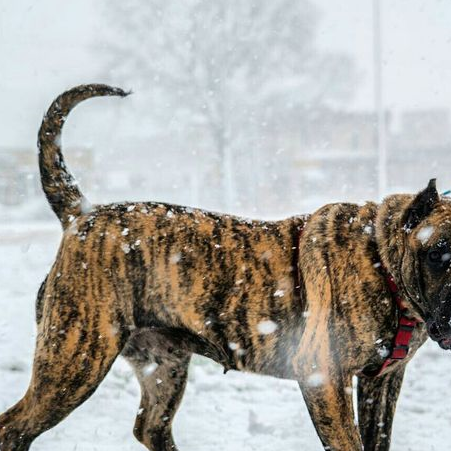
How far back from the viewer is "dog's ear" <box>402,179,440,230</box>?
293 cm

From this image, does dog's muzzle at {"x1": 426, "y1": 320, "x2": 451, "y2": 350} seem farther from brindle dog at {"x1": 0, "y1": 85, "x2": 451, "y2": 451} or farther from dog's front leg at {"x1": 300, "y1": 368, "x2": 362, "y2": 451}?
dog's front leg at {"x1": 300, "y1": 368, "x2": 362, "y2": 451}

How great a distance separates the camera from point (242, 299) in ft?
10.5

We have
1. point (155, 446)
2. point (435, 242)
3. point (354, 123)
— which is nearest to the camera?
point (435, 242)

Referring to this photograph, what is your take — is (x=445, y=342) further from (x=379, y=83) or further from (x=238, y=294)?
(x=379, y=83)

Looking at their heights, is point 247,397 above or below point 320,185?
below

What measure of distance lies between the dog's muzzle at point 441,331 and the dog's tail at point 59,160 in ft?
5.82

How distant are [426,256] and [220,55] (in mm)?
19420

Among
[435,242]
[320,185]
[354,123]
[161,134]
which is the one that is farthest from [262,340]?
[354,123]

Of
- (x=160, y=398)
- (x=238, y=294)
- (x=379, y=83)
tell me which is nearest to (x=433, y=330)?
(x=238, y=294)

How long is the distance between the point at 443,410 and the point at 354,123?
26061mm

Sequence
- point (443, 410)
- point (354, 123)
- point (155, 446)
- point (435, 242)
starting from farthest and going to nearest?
1. point (354, 123)
2. point (443, 410)
3. point (155, 446)
4. point (435, 242)

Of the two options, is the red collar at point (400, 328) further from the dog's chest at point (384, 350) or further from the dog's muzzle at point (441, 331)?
the dog's muzzle at point (441, 331)

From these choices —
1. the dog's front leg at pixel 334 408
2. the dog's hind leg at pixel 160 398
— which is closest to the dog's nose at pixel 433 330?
the dog's front leg at pixel 334 408

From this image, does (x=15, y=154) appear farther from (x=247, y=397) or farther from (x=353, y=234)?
(x=353, y=234)
